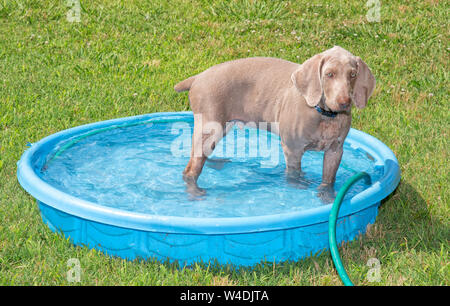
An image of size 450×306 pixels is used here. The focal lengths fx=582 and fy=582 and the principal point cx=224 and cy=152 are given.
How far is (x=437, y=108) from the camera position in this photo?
22.2 ft

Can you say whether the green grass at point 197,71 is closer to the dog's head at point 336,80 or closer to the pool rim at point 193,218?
the pool rim at point 193,218

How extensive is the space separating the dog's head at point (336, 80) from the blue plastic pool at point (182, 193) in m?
0.66

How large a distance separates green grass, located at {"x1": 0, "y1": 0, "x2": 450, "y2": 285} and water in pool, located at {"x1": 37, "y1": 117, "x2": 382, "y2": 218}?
0.47 meters

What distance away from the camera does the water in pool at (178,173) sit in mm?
4613

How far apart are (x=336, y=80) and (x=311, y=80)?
236 millimetres

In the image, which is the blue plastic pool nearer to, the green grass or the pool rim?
the pool rim

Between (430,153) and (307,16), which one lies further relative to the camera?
(307,16)

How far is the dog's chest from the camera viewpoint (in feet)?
14.1

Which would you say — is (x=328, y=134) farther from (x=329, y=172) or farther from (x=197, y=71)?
(x=197, y=71)

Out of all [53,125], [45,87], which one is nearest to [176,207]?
[53,125]

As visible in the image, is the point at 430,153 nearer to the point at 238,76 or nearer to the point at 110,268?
the point at 238,76

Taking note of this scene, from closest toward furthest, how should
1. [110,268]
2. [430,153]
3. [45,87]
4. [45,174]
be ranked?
[110,268] < [45,174] < [430,153] < [45,87]

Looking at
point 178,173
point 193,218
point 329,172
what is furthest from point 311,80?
point 178,173

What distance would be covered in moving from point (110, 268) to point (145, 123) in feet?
8.96
